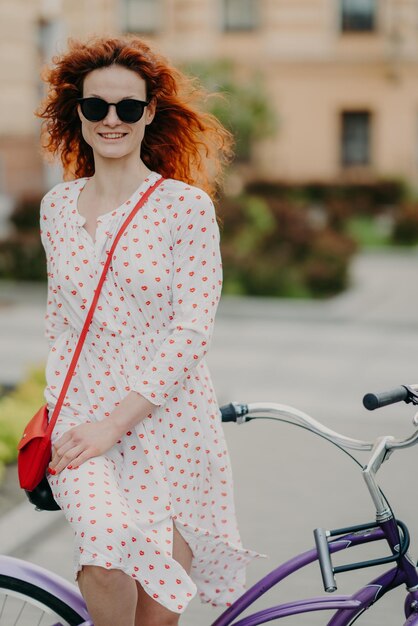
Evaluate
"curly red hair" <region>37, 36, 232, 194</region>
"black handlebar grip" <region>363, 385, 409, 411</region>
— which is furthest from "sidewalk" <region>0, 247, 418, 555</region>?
"black handlebar grip" <region>363, 385, 409, 411</region>

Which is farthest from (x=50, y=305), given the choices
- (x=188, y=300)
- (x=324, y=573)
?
(x=324, y=573)

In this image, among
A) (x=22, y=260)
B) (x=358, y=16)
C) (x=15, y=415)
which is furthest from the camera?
(x=358, y=16)

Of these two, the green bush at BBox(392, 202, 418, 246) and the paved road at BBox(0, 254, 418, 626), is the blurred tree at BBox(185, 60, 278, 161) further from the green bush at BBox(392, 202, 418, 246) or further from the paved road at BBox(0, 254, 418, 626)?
the paved road at BBox(0, 254, 418, 626)

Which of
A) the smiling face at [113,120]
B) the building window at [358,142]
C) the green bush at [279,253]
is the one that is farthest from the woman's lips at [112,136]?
the building window at [358,142]

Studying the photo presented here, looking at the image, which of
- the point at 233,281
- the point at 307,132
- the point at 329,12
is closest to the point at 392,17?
the point at 329,12

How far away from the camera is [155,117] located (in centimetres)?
311

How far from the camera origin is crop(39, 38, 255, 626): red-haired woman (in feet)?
9.07

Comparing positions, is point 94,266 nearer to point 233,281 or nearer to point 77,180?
point 77,180

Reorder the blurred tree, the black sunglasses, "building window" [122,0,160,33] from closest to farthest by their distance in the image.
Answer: the black sunglasses → the blurred tree → "building window" [122,0,160,33]

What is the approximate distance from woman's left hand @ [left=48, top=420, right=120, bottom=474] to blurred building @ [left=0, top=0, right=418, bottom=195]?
2773 centimetres

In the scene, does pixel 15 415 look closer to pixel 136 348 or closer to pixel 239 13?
pixel 136 348

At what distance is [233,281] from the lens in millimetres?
14359

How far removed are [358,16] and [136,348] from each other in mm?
30021

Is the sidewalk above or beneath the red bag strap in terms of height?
beneath
